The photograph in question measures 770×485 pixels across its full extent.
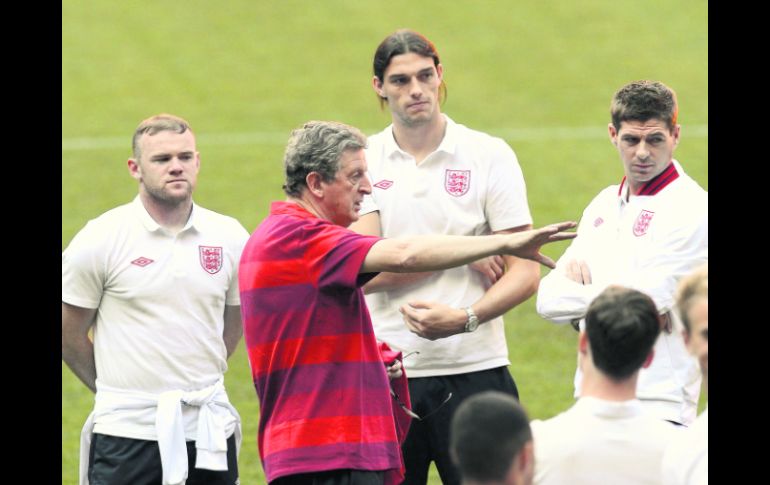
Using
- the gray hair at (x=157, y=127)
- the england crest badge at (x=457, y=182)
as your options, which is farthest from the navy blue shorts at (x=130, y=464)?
the england crest badge at (x=457, y=182)

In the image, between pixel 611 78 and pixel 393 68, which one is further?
pixel 611 78

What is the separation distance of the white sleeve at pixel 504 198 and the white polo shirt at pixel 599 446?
221cm

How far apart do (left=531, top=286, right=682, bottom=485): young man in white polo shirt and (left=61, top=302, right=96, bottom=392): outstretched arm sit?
8.99 ft

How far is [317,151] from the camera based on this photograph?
556 centimetres

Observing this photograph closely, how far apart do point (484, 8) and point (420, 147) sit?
19.1 metres

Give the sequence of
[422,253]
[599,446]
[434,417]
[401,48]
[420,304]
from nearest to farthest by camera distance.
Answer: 1. [599,446]
2. [422,253]
3. [420,304]
4. [434,417]
5. [401,48]

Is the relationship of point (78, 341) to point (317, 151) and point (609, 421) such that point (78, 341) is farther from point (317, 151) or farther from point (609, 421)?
point (609, 421)

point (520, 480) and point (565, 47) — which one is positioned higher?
point (565, 47)

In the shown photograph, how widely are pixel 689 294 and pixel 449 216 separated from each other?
2.10m

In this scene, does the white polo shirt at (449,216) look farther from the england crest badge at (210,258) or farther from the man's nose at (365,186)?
the man's nose at (365,186)

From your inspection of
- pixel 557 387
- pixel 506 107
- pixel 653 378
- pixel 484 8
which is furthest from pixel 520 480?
pixel 484 8

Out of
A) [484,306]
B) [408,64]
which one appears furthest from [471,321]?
[408,64]

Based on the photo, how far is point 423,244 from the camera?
17.5 ft
